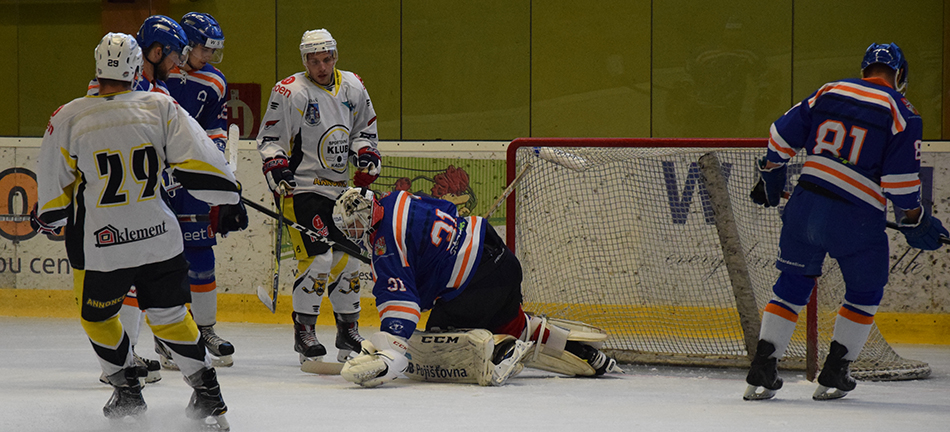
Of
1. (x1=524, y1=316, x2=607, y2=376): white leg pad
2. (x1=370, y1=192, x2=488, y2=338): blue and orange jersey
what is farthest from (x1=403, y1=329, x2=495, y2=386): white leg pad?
(x1=524, y1=316, x2=607, y2=376): white leg pad

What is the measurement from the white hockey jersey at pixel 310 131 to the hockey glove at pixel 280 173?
0.03m

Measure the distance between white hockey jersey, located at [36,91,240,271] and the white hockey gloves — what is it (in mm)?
880

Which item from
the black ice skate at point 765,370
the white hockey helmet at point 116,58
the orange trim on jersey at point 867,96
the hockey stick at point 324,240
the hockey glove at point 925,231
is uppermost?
the white hockey helmet at point 116,58

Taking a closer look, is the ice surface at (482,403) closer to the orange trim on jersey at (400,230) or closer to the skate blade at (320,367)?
the skate blade at (320,367)

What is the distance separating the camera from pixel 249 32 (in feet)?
25.1

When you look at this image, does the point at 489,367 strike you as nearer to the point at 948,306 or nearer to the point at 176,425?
the point at 176,425

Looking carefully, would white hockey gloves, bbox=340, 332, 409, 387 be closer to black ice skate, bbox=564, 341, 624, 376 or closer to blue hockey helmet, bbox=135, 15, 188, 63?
black ice skate, bbox=564, 341, 624, 376

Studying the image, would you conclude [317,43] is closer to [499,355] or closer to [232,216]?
[232,216]

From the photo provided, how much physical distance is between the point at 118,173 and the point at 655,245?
9.13 feet

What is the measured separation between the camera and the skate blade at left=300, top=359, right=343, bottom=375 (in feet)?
13.5

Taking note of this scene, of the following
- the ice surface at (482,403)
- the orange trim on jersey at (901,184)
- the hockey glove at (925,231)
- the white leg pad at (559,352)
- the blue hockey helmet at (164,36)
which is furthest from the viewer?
the white leg pad at (559,352)

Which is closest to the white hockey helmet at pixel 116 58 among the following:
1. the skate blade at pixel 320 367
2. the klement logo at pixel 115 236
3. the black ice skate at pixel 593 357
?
the klement logo at pixel 115 236

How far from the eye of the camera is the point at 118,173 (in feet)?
9.32

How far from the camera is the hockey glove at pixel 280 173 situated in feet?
13.7
